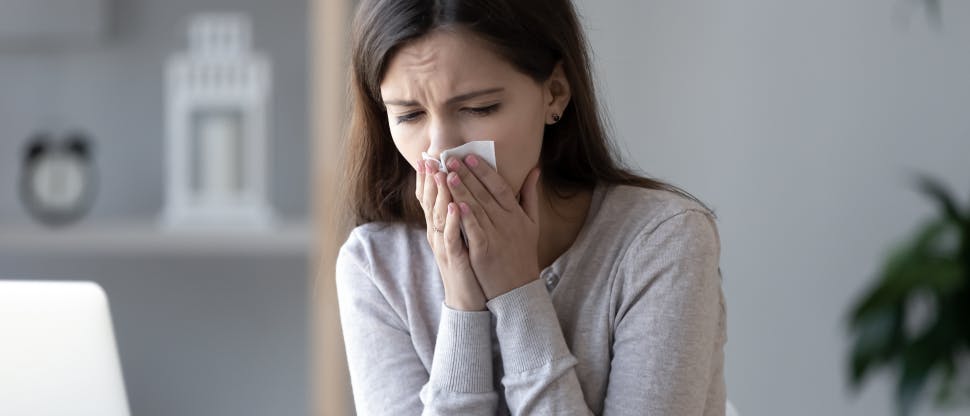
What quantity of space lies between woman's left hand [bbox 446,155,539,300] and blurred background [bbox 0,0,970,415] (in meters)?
1.06

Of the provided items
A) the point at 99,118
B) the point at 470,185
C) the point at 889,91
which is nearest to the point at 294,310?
the point at 99,118

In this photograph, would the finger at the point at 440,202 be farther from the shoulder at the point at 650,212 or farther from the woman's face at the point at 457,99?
the shoulder at the point at 650,212

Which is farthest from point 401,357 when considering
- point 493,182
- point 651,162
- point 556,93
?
point 651,162

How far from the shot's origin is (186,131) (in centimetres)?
250

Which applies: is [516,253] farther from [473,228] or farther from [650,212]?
[650,212]

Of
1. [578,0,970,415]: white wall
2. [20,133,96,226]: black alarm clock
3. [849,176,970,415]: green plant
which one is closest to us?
[849,176,970,415]: green plant

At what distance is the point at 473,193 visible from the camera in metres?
1.21

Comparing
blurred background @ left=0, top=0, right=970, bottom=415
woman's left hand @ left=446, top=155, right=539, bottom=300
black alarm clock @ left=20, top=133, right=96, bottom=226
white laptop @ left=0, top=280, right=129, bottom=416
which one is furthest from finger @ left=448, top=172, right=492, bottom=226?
black alarm clock @ left=20, top=133, right=96, bottom=226

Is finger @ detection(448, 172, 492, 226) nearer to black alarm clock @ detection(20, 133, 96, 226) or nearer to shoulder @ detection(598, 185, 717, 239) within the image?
shoulder @ detection(598, 185, 717, 239)

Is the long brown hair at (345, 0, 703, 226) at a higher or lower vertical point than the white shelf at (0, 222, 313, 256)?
higher

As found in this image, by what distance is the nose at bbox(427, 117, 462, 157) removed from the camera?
46.1 inches

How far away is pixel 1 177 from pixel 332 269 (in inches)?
35.3

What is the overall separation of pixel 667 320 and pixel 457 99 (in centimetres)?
32

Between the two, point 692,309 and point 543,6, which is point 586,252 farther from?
point 543,6
